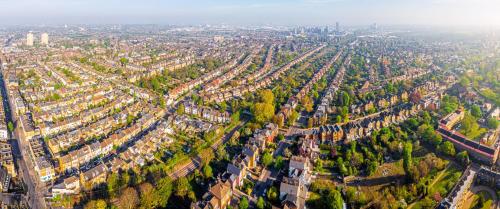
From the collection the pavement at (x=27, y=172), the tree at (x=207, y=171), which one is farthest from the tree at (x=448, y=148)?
the pavement at (x=27, y=172)

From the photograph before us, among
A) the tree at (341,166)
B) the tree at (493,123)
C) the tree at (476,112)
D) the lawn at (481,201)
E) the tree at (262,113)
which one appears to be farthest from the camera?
the tree at (476,112)

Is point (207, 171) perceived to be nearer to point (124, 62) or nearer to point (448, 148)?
point (448, 148)

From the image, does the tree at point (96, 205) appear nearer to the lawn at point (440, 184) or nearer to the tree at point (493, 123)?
the lawn at point (440, 184)

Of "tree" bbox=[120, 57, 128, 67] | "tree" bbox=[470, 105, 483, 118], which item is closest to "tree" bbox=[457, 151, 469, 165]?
"tree" bbox=[470, 105, 483, 118]

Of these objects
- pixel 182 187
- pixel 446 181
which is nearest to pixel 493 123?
pixel 446 181

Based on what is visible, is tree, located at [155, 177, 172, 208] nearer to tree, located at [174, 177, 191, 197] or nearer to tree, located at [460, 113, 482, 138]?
tree, located at [174, 177, 191, 197]
